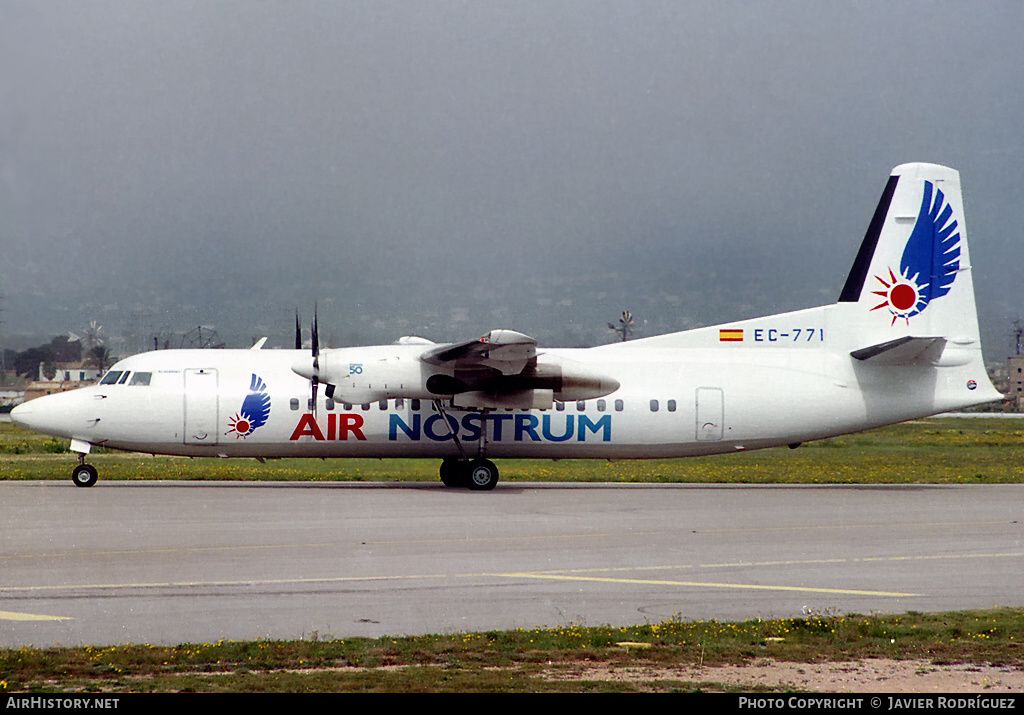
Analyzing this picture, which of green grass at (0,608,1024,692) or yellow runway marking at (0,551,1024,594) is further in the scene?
yellow runway marking at (0,551,1024,594)

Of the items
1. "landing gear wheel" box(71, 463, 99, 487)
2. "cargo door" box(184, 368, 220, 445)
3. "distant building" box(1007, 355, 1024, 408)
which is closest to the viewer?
"landing gear wheel" box(71, 463, 99, 487)

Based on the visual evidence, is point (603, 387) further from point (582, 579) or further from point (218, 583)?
point (218, 583)

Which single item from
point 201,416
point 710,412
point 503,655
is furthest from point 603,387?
point 503,655

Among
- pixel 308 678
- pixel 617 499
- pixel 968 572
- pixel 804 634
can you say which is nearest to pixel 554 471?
pixel 617 499

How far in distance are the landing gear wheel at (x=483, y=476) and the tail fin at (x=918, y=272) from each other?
1005 cm

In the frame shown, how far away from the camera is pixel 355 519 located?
Result: 17594 mm

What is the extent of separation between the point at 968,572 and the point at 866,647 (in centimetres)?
496

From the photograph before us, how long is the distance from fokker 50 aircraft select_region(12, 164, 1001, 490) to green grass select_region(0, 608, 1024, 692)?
516 inches

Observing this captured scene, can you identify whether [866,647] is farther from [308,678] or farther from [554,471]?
[554,471]

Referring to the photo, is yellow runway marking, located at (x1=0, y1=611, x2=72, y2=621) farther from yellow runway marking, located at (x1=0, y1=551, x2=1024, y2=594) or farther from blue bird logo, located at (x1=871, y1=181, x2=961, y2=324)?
blue bird logo, located at (x1=871, y1=181, x2=961, y2=324)

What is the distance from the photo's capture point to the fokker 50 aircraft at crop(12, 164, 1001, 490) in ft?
78.0

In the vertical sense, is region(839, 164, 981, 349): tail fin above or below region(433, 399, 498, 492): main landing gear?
above

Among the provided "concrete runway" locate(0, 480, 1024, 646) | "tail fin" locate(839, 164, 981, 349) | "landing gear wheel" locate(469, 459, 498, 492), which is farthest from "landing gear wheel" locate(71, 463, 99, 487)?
"tail fin" locate(839, 164, 981, 349)

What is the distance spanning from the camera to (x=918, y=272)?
2650 cm
